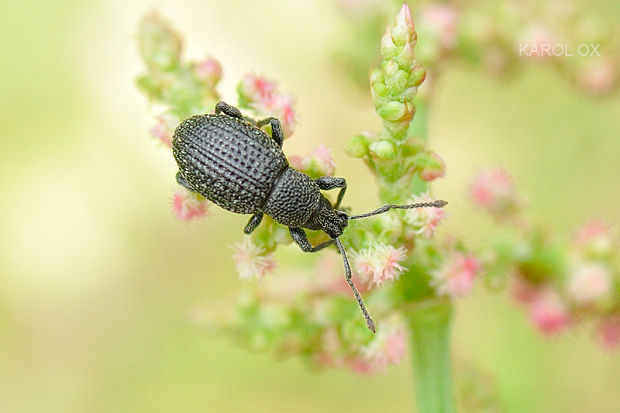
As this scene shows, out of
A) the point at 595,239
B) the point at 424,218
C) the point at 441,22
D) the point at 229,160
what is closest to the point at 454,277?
the point at 424,218

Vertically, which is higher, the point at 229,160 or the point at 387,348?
the point at 229,160

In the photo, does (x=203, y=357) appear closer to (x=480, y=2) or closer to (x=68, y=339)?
(x=68, y=339)

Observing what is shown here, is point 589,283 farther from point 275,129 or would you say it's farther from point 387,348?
point 275,129

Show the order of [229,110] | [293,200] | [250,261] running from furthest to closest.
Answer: [229,110] → [293,200] → [250,261]

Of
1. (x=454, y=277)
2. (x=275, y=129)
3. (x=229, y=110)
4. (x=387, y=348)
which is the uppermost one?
(x=229, y=110)

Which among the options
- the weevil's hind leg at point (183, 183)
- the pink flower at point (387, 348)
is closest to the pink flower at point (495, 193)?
the pink flower at point (387, 348)

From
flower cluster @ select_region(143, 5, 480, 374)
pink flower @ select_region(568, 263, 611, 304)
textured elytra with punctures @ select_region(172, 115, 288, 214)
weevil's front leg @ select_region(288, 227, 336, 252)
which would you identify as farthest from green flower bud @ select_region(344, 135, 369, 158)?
pink flower @ select_region(568, 263, 611, 304)
